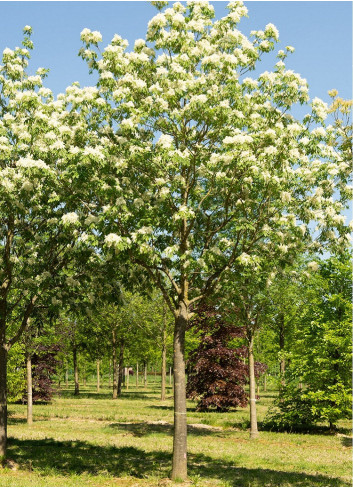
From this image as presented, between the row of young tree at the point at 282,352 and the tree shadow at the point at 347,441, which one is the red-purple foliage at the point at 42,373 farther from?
the tree shadow at the point at 347,441

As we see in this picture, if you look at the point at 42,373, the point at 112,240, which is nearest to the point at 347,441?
the point at 112,240

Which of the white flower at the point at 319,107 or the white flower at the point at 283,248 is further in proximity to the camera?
the white flower at the point at 319,107

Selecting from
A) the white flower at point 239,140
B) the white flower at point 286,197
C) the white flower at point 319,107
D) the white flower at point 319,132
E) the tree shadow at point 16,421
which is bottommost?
the tree shadow at point 16,421

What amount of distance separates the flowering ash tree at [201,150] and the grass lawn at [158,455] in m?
2.26

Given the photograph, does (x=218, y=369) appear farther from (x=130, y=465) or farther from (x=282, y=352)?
(x=130, y=465)

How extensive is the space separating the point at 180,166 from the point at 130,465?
1007 centimetres

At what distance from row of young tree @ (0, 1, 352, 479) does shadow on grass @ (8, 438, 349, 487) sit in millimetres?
1828

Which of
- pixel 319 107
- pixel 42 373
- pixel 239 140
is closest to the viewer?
pixel 239 140

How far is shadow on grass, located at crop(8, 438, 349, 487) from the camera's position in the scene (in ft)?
47.5

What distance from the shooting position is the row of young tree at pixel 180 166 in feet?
43.3

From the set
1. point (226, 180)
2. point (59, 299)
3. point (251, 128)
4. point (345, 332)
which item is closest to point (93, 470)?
point (59, 299)

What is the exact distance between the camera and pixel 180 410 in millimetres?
14656

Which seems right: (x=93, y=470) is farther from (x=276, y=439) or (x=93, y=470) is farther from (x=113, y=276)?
(x=276, y=439)

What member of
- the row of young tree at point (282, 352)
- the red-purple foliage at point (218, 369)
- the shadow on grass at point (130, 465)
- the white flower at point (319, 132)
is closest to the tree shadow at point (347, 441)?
the row of young tree at point (282, 352)
